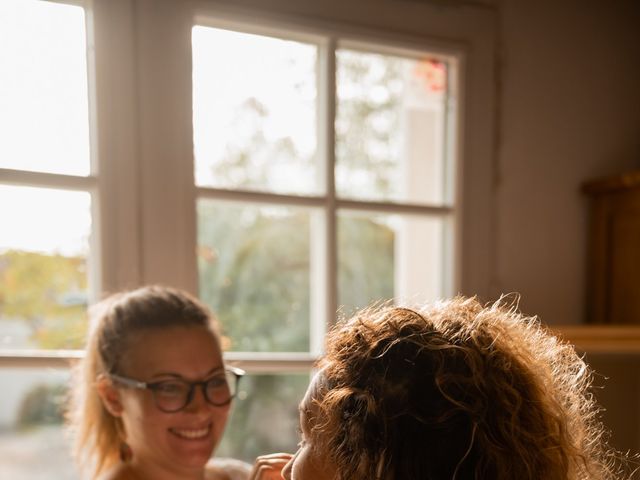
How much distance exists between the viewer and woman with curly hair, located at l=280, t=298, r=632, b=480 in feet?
1.61

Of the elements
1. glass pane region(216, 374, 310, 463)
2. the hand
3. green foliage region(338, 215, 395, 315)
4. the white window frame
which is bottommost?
glass pane region(216, 374, 310, 463)

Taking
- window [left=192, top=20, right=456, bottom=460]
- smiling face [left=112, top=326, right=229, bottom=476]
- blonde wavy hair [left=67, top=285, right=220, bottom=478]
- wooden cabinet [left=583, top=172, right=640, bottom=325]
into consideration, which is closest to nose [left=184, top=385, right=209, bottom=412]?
smiling face [left=112, top=326, right=229, bottom=476]

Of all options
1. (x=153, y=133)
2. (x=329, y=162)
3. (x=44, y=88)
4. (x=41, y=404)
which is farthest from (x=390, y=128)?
(x=41, y=404)

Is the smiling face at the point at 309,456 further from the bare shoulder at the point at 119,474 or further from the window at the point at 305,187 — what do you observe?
the window at the point at 305,187

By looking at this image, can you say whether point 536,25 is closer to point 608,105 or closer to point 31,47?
point 608,105

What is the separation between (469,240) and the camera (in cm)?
135

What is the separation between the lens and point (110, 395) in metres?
0.89

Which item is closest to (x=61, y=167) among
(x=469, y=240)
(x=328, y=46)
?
(x=328, y=46)

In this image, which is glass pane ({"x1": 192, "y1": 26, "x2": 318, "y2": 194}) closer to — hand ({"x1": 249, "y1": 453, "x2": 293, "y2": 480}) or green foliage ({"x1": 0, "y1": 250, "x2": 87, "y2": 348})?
green foliage ({"x1": 0, "y1": 250, "x2": 87, "y2": 348})

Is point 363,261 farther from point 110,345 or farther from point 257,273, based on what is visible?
point 110,345

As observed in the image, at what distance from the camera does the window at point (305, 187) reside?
1.21 m

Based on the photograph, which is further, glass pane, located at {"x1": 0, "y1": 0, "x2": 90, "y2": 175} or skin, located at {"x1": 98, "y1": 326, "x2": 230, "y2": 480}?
glass pane, located at {"x1": 0, "y1": 0, "x2": 90, "y2": 175}

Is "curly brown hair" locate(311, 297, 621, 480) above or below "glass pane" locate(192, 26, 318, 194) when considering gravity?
below

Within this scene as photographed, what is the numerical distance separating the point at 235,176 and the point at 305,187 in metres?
0.19
